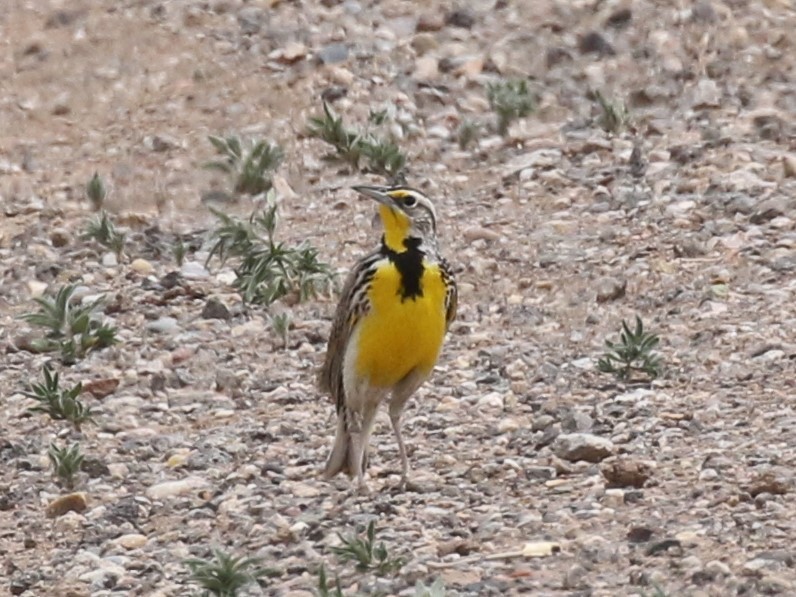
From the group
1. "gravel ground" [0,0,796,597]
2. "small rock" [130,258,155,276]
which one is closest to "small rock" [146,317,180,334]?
"gravel ground" [0,0,796,597]

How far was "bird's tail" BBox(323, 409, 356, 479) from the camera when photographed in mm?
7727

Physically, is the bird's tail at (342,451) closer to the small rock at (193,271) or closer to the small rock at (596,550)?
the small rock at (596,550)

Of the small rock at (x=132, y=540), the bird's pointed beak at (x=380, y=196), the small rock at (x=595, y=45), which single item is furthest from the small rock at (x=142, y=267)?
the small rock at (x=595, y=45)

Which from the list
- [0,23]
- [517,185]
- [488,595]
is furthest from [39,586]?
[0,23]

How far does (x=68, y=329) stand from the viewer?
31.2ft

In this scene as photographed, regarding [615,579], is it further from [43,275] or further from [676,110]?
[676,110]

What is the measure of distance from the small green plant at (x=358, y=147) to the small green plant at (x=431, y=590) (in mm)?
4992

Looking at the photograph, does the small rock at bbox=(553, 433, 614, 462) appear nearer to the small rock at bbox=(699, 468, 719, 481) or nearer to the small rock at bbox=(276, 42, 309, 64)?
the small rock at bbox=(699, 468, 719, 481)

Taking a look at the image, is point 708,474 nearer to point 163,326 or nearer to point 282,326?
point 282,326

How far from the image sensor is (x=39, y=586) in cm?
713

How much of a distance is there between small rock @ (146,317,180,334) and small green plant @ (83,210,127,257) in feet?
2.95

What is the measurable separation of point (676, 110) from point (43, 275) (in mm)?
3826

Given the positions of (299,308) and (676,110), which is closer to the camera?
(299,308)

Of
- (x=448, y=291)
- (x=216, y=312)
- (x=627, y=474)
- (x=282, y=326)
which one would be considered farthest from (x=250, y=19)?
(x=627, y=474)
